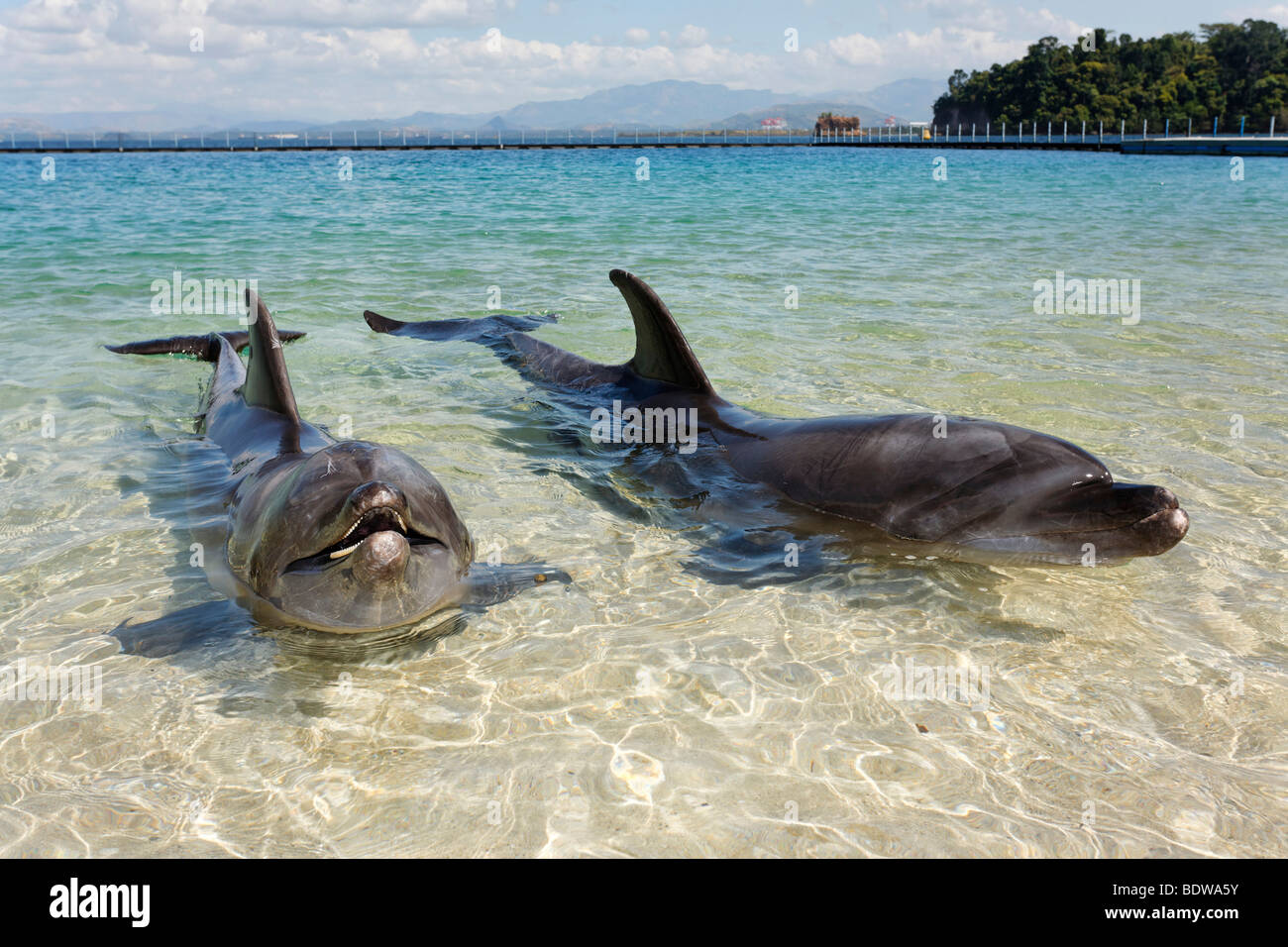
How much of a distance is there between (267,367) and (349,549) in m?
2.01

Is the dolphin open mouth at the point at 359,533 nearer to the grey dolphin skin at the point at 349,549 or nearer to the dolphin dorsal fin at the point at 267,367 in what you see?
the grey dolphin skin at the point at 349,549

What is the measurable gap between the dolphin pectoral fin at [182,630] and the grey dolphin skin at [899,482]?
2.34 m

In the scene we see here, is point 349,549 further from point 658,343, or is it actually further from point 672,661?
point 658,343

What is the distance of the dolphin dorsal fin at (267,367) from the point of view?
489 cm

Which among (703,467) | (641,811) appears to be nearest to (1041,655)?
(641,811)

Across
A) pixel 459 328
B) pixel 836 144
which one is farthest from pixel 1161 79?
pixel 459 328

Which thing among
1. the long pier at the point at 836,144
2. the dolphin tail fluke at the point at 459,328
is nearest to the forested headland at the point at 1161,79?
the long pier at the point at 836,144

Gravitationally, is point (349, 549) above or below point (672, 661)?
above

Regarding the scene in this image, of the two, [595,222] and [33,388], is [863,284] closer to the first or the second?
[33,388]

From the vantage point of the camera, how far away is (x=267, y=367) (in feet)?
16.8

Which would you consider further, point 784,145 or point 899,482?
point 784,145

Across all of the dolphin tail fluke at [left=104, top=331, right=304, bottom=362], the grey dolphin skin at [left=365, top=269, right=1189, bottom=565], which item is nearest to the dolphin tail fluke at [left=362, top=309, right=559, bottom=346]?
the dolphin tail fluke at [left=104, top=331, right=304, bottom=362]

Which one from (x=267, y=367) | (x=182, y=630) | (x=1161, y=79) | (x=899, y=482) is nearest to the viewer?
(x=182, y=630)

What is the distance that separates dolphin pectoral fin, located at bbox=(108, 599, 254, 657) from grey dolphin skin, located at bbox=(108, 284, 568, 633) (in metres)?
0.07
